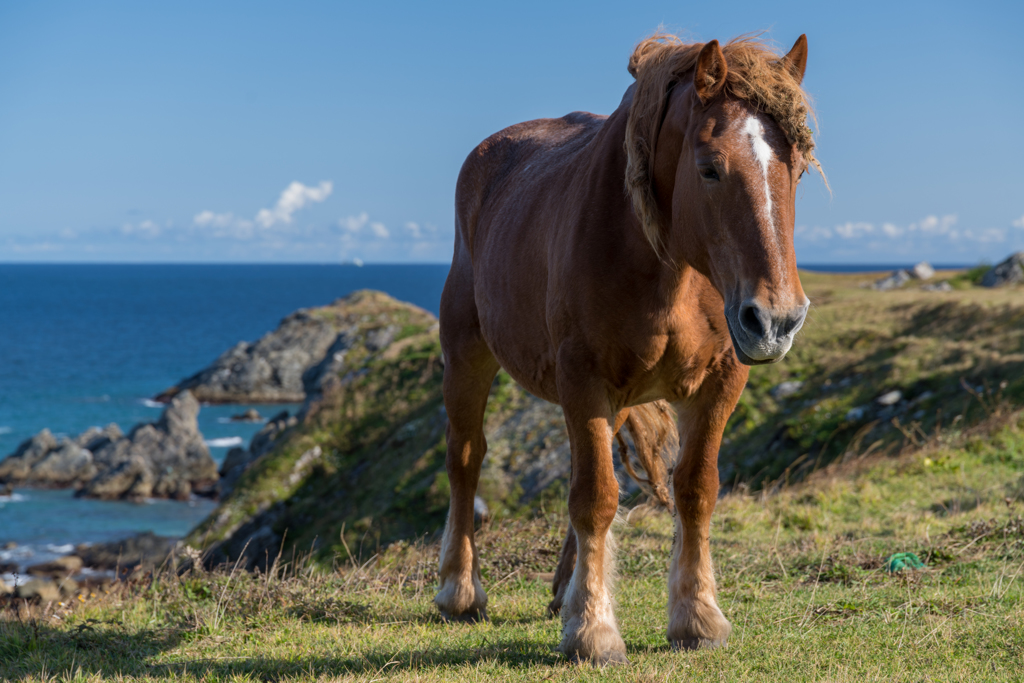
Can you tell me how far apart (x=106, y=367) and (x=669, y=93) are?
2716 inches

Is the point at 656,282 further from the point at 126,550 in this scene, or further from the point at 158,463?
the point at 158,463

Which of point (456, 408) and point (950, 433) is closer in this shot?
point (456, 408)

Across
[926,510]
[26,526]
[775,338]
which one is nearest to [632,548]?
[926,510]

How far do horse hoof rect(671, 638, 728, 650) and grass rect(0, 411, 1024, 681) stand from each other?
61mm

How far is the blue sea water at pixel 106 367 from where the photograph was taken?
27500 mm

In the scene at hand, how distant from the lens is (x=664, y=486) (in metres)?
5.10

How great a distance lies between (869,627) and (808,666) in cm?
74

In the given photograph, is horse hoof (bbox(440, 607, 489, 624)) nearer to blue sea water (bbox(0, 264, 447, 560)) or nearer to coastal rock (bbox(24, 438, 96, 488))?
blue sea water (bbox(0, 264, 447, 560))

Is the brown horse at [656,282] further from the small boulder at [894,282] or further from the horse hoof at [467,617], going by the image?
the small boulder at [894,282]

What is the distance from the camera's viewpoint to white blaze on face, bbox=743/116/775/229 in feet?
9.16

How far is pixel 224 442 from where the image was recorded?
37125 mm

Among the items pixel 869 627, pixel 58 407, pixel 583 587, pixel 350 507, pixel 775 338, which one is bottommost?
pixel 58 407

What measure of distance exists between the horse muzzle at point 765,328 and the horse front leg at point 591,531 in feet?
3.18

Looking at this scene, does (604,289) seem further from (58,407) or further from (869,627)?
(58,407)
